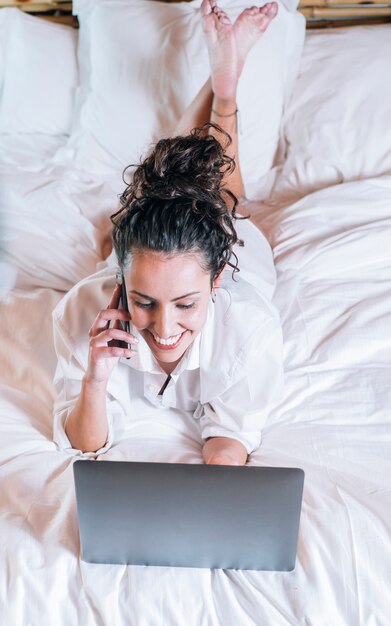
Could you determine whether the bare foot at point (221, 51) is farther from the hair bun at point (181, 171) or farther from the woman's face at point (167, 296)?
the woman's face at point (167, 296)

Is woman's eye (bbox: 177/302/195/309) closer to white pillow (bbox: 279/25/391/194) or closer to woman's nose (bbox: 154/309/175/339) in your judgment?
woman's nose (bbox: 154/309/175/339)

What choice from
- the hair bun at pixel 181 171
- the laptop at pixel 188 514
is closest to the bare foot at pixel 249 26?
the hair bun at pixel 181 171

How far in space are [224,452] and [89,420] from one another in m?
0.24

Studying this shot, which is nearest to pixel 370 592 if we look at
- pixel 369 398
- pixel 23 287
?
pixel 369 398

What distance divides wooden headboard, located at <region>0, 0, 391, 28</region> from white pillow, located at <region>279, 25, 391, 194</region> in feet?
0.72

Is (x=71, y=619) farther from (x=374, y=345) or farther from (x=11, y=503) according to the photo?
(x=374, y=345)

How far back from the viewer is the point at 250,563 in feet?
3.39

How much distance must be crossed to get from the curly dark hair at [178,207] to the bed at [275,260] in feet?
1.29

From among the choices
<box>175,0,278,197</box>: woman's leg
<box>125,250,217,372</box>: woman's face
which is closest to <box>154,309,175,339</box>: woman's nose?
<box>125,250,217,372</box>: woman's face

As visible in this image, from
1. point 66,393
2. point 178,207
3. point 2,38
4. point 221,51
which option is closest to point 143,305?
point 178,207

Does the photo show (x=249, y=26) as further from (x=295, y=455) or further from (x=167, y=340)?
(x=295, y=455)

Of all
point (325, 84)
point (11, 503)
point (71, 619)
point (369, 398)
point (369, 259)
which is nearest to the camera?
point (71, 619)

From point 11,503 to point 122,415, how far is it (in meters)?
0.28

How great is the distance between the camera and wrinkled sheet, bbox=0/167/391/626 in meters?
0.99
